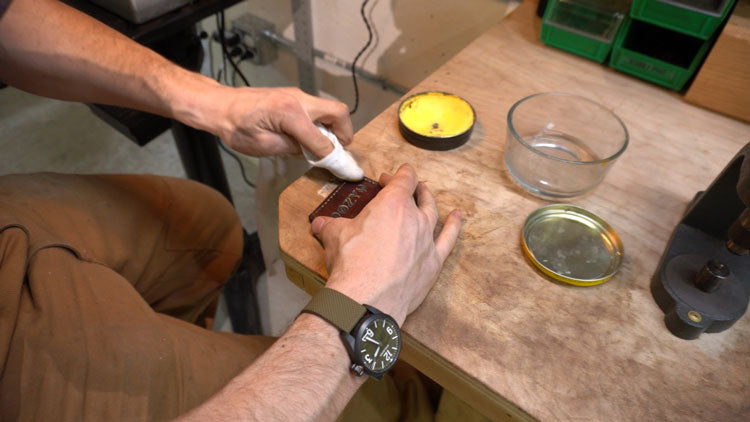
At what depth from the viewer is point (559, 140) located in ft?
2.52

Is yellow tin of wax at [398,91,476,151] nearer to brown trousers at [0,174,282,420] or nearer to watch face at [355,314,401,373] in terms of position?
watch face at [355,314,401,373]

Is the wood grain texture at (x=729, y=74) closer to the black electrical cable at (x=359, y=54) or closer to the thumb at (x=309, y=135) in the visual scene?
the thumb at (x=309, y=135)

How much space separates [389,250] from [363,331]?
10 cm

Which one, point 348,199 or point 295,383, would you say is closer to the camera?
point 295,383

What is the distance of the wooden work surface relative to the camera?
476mm

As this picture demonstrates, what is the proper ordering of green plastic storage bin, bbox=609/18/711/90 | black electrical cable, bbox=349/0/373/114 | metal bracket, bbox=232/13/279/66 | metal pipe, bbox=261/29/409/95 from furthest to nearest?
metal bracket, bbox=232/13/279/66, metal pipe, bbox=261/29/409/95, black electrical cable, bbox=349/0/373/114, green plastic storage bin, bbox=609/18/711/90

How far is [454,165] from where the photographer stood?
694 mm

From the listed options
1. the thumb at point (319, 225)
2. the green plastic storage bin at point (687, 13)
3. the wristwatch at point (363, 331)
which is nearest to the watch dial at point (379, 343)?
the wristwatch at point (363, 331)

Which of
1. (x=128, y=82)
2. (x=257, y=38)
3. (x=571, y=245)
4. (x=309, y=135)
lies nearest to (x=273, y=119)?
(x=309, y=135)

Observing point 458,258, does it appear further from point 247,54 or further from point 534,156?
point 247,54

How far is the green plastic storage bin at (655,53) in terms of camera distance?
31.8 inches

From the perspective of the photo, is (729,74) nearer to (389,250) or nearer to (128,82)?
(389,250)

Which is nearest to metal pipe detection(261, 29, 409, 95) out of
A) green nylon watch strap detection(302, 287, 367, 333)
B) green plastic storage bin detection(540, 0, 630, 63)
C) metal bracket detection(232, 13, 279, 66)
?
metal bracket detection(232, 13, 279, 66)

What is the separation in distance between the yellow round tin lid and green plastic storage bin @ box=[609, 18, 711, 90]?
39 centimetres
